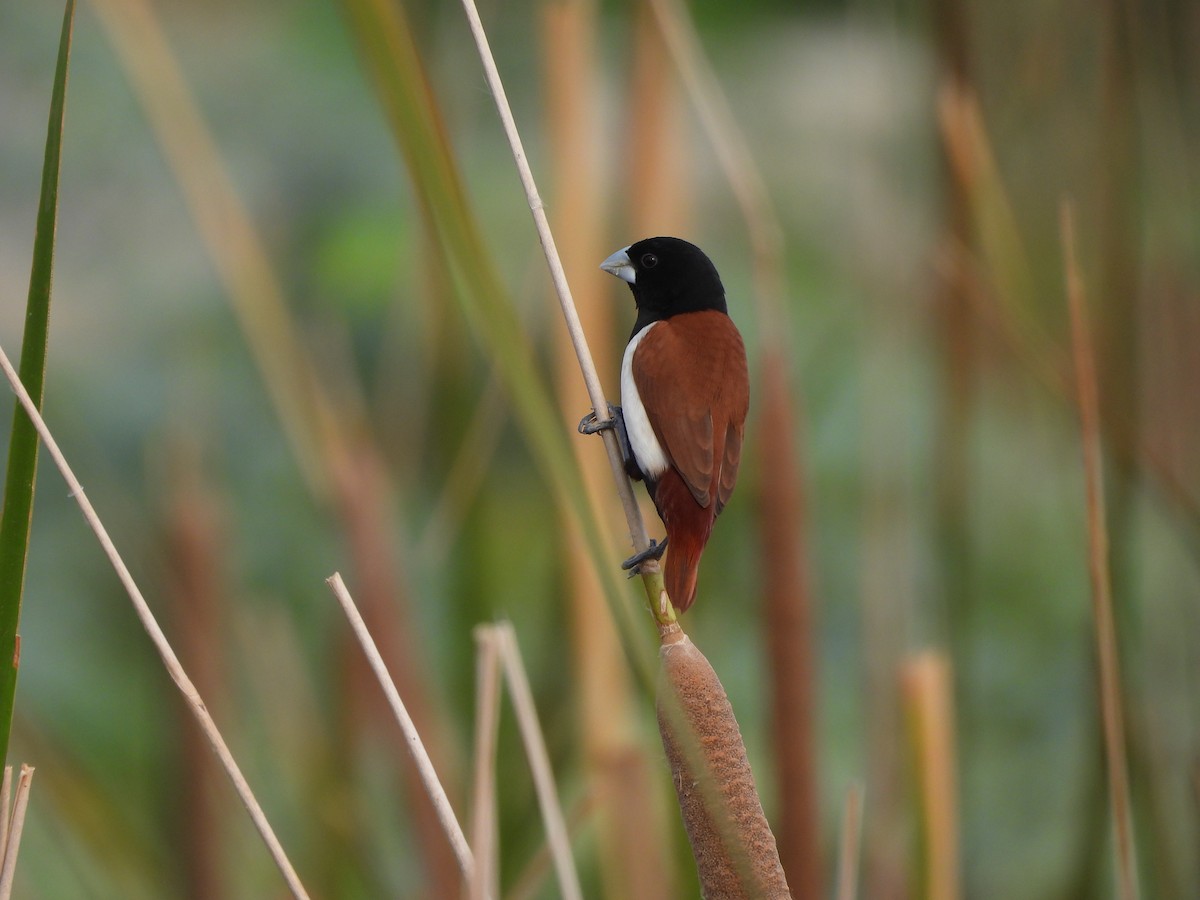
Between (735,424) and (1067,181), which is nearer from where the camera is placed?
(735,424)

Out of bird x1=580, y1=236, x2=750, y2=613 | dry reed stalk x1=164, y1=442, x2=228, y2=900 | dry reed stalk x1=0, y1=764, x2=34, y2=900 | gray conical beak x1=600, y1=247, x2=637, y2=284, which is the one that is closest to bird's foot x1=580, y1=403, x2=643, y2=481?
bird x1=580, y1=236, x2=750, y2=613

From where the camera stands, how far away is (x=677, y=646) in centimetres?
61

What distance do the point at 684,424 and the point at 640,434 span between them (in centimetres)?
4

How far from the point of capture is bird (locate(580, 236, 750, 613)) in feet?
2.88

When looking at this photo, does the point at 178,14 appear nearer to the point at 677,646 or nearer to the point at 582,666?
the point at 582,666

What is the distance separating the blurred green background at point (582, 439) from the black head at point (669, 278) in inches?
4.2

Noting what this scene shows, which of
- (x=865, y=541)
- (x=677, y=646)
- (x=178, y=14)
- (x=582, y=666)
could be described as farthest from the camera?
(x=178, y=14)

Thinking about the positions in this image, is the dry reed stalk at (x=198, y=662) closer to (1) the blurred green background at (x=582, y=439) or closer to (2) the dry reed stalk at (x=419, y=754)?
(1) the blurred green background at (x=582, y=439)

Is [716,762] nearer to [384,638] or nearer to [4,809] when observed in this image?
[4,809]

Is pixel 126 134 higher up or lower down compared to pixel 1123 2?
higher up

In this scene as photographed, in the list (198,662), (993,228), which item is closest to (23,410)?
(198,662)

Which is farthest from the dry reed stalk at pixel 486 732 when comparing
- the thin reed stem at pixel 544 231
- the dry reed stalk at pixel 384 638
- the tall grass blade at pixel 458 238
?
the dry reed stalk at pixel 384 638

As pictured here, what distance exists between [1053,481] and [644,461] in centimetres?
193

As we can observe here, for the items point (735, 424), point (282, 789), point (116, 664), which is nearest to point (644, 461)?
point (735, 424)
